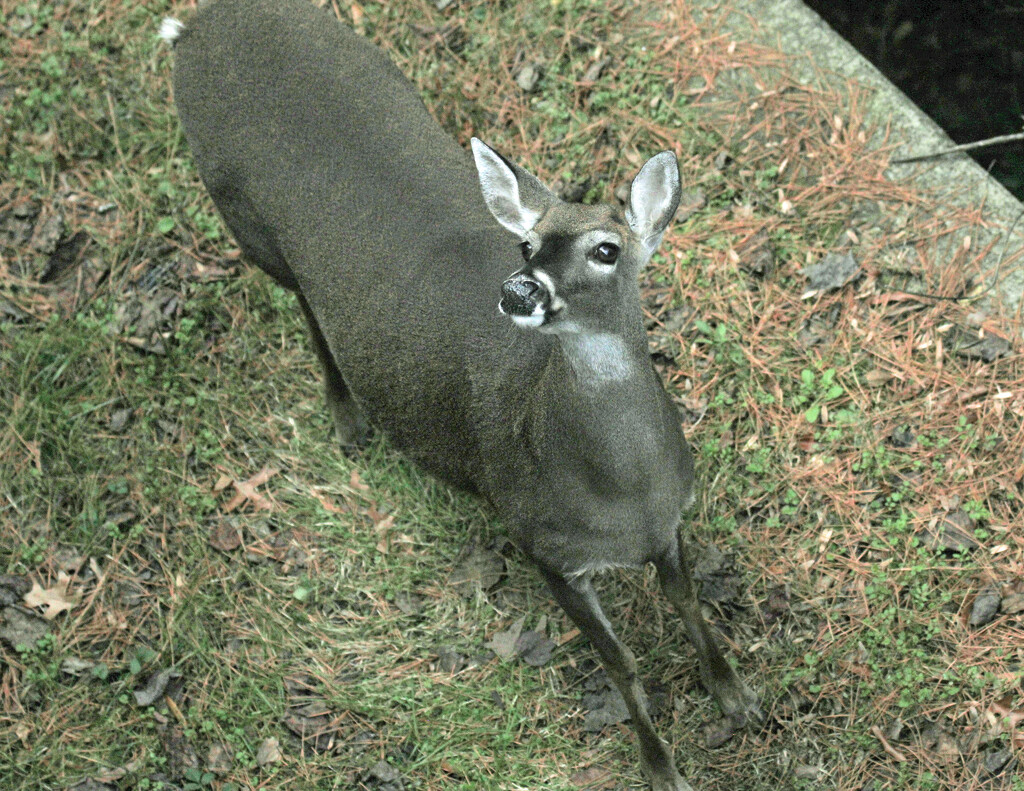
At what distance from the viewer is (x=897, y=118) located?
5.04 meters

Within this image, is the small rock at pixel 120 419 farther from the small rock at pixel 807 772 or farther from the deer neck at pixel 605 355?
the small rock at pixel 807 772

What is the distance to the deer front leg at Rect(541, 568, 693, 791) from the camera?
3.88 meters

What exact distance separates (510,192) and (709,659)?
5.96ft

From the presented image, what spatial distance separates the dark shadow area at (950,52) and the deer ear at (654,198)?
10.4ft

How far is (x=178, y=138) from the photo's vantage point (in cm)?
569

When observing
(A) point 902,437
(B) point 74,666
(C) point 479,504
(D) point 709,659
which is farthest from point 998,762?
(B) point 74,666

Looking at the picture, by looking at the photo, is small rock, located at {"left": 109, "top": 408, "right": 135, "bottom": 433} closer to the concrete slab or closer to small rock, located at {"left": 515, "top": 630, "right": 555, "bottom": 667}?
small rock, located at {"left": 515, "top": 630, "right": 555, "bottom": 667}

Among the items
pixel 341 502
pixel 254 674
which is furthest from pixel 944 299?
pixel 254 674

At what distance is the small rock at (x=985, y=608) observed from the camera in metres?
4.12

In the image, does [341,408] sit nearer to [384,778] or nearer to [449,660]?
[449,660]

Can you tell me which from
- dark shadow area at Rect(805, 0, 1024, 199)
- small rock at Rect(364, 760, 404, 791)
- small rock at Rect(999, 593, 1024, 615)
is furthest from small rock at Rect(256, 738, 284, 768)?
dark shadow area at Rect(805, 0, 1024, 199)

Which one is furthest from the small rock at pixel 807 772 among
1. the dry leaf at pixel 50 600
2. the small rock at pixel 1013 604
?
the dry leaf at pixel 50 600

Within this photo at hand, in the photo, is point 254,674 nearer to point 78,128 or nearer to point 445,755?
point 445,755

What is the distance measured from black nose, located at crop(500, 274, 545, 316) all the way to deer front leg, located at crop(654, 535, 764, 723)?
4.50 ft
